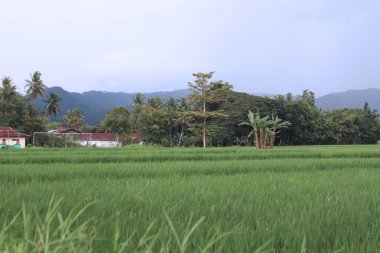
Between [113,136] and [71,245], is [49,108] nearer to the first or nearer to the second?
[113,136]

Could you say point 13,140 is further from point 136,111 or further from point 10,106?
point 136,111

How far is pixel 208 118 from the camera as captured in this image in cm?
4244

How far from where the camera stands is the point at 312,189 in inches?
166

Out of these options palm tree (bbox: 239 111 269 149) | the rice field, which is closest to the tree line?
palm tree (bbox: 239 111 269 149)

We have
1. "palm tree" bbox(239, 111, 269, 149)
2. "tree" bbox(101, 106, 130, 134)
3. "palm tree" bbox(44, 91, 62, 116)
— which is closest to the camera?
"palm tree" bbox(239, 111, 269, 149)

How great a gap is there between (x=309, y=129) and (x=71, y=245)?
154 ft

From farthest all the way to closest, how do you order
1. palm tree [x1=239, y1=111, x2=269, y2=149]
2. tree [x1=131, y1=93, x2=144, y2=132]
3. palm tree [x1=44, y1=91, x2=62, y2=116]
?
tree [x1=131, y1=93, x2=144, y2=132] < palm tree [x1=44, y1=91, x2=62, y2=116] < palm tree [x1=239, y1=111, x2=269, y2=149]

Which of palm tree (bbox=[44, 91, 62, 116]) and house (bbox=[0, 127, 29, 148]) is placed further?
palm tree (bbox=[44, 91, 62, 116])

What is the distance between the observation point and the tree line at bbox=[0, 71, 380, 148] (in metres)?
38.0

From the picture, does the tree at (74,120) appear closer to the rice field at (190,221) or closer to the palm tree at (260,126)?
the palm tree at (260,126)

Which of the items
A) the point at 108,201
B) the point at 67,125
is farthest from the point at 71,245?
the point at 67,125

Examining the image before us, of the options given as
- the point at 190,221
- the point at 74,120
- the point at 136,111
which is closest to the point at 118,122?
the point at 136,111

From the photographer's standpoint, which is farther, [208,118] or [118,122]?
[118,122]

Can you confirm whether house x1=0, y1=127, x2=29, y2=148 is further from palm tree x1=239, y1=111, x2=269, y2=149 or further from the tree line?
palm tree x1=239, y1=111, x2=269, y2=149
